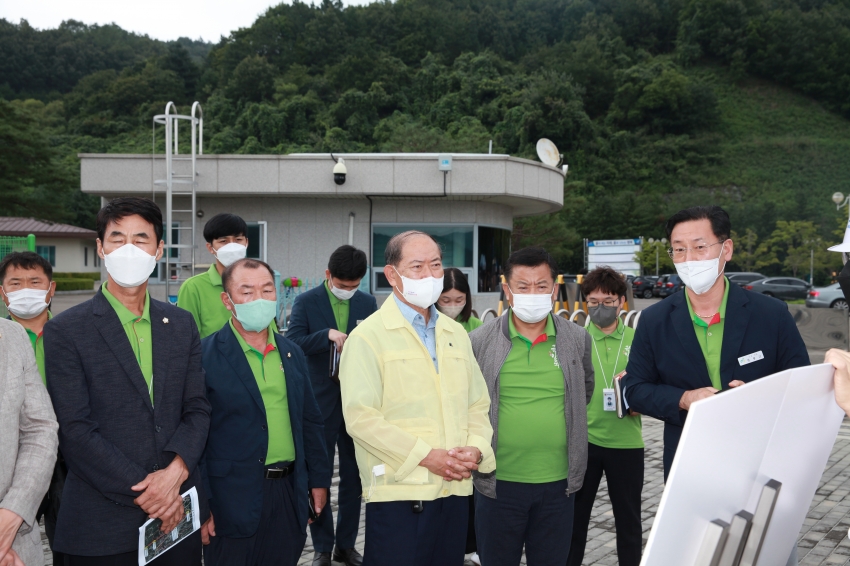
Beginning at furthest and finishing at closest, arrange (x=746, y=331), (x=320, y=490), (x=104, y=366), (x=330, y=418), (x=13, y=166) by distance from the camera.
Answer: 1. (x=13, y=166)
2. (x=330, y=418)
3. (x=320, y=490)
4. (x=746, y=331)
5. (x=104, y=366)

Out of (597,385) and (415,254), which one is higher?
(415,254)

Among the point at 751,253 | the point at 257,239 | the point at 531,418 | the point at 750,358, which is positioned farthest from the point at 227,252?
the point at 751,253

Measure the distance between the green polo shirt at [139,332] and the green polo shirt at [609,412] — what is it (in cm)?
258

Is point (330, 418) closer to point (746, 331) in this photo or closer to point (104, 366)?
point (104, 366)

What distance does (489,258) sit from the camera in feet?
64.7

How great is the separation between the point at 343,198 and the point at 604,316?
14787 mm

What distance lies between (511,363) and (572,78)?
3659 inches

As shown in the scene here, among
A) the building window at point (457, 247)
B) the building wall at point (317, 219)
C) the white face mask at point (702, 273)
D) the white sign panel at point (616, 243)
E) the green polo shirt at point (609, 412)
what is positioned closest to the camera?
the white face mask at point (702, 273)

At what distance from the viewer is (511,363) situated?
12.4ft

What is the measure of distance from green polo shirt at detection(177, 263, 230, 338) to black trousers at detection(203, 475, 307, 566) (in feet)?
5.03

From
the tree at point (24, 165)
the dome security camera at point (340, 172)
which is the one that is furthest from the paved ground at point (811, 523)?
the tree at point (24, 165)

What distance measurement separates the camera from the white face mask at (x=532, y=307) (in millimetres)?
3791

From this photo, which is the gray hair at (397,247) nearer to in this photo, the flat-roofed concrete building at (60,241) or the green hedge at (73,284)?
the green hedge at (73,284)

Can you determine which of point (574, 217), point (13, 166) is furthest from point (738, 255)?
point (13, 166)
